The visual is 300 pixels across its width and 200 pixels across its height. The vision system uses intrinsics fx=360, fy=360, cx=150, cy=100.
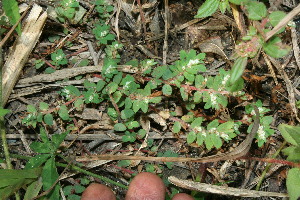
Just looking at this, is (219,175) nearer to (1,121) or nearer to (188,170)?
(188,170)

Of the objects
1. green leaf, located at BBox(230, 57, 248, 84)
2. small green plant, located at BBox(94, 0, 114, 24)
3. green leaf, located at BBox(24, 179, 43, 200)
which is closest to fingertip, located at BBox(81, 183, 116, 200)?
green leaf, located at BBox(24, 179, 43, 200)

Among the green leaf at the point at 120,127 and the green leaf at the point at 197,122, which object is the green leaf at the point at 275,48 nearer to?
the green leaf at the point at 197,122

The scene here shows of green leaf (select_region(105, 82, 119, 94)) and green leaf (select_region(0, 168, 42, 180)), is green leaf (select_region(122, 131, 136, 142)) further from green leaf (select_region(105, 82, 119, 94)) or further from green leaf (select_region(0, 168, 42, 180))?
green leaf (select_region(0, 168, 42, 180))

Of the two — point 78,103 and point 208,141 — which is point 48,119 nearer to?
point 78,103

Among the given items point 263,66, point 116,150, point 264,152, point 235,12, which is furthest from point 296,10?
point 116,150

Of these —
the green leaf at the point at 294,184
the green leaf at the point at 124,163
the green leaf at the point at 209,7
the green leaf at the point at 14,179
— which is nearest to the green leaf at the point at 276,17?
the green leaf at the point at 209,7
